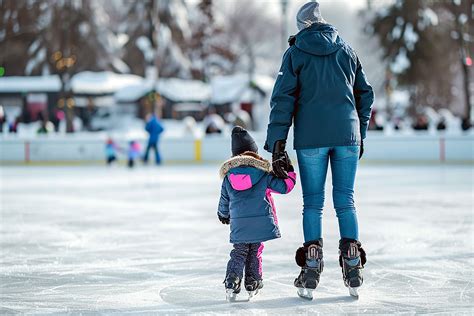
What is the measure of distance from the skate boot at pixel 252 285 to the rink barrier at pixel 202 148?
14835 mm

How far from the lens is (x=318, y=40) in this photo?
15.3ft

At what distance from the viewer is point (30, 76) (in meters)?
50.1

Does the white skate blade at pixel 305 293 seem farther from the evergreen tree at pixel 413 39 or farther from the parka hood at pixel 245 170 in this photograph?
the evergreen tree at pixel 413 39

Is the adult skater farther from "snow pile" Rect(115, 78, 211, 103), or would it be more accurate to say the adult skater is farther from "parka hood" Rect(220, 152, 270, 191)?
"snow pile" Rect(115, 78, 211, 103)

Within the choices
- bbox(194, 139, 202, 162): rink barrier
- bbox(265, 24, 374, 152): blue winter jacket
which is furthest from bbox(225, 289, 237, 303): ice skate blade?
bbox(194, 139, 202, 162): rink barrier

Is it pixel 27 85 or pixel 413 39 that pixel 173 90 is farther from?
pixel 413 39

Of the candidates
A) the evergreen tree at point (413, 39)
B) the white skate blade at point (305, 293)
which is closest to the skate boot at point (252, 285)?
the white skate blade at point (305, 293)

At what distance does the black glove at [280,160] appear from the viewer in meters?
4.57

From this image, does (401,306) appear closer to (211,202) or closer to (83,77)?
(211,202)

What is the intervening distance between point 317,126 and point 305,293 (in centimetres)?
88

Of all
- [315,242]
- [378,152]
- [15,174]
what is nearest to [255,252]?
[315,242]

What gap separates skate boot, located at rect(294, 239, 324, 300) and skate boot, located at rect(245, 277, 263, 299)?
214mm

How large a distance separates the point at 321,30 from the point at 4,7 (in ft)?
117

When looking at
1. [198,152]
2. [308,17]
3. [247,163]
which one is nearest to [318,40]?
[308,17]
